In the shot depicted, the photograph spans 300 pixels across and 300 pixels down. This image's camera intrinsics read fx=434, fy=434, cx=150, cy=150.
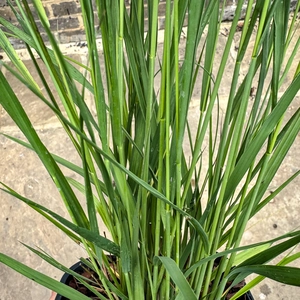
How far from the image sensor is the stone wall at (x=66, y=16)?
1.51m

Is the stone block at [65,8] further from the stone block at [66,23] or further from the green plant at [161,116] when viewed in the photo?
the green plant at [161,116]

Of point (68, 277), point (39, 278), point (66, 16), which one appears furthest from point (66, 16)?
point (39, 278)

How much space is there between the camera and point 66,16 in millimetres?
1558

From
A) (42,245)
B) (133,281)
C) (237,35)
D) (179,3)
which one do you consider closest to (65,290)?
(133,281)

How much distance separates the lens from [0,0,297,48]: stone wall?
1513 mm

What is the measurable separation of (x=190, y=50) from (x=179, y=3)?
0.04m

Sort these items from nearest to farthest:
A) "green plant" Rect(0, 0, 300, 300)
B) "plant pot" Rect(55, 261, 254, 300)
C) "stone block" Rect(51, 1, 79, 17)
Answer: "green plant" Rect(0, 0, 300, 300), "plant pot" Rect(55, 261, 254, 300), "stone block" Rect(51, 1, 79, 17)

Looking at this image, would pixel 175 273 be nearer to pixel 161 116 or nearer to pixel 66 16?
pixel 161 116

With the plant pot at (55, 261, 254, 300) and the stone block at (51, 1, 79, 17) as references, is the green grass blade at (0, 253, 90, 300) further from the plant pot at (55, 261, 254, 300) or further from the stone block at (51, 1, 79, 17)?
the stone block at (51, 1, 79, 17)

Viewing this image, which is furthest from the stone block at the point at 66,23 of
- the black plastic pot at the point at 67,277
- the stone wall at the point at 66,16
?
the black plastic pot at the point at 67,277

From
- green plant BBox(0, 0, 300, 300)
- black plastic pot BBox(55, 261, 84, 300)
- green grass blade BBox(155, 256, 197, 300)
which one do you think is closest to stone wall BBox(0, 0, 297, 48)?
black plastic pot BBox(55, 261, 84, 300)

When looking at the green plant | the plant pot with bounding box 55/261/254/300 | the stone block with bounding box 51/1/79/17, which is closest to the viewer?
the green plant

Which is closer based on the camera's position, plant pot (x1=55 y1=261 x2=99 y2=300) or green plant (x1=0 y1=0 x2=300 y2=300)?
green plant (x1=0 y1=0 x2=300 y2=300)

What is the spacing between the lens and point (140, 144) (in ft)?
1.63
